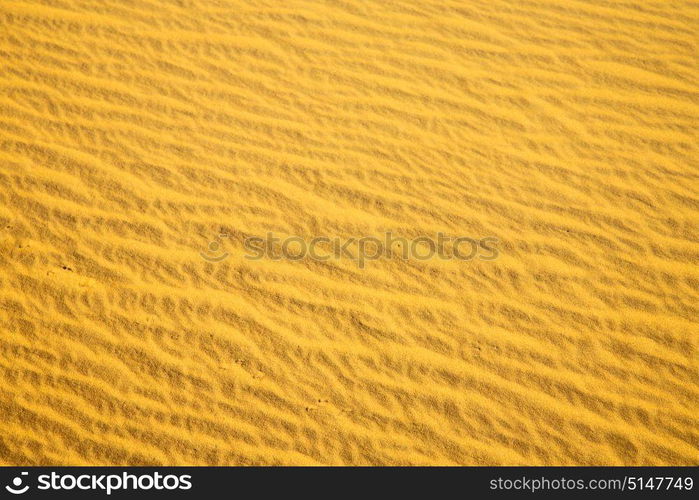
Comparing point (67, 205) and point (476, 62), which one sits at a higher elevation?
point (476, 62)

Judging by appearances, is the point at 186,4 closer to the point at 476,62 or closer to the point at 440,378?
the point at 476,62

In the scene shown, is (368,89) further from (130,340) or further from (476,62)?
(130,340)

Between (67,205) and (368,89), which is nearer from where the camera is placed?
(67,205)

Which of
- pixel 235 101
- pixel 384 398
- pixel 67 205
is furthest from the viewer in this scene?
pixel 235 101

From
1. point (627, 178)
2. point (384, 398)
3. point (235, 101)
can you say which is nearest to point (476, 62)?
point (627, 178)

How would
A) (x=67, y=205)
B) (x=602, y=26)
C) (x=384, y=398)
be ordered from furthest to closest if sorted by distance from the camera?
(x=602, y=26)
(x=67, y=205)
(x=384, y=398)

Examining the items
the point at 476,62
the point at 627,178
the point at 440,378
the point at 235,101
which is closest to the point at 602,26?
the point at 476,62

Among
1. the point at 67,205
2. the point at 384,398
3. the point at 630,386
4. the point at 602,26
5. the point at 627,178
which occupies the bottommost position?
the point at 384,398
